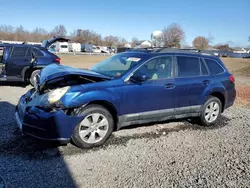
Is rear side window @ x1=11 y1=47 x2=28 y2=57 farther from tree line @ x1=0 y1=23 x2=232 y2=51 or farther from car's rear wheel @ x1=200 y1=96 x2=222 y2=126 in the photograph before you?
tree line @ x1=0 y1=23 x2=232 y2=51

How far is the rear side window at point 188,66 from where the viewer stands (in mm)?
4922

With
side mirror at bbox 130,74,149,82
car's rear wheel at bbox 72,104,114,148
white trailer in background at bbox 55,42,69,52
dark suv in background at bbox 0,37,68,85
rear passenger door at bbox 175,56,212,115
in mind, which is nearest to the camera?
car's rear wheel at bbox 72,104,114,148

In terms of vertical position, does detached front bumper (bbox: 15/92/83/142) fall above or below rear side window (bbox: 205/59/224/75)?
below

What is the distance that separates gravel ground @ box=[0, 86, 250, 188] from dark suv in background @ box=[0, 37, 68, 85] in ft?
13.7

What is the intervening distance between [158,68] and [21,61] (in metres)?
6.27

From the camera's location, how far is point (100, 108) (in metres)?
3.98

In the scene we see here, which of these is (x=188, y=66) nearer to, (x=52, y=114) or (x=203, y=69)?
(x=203, y=69)

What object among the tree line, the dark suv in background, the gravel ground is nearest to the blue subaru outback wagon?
the gravel ground

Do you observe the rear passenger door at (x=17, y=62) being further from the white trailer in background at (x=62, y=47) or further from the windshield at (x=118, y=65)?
the white trailer in background at (x=62, y=47)

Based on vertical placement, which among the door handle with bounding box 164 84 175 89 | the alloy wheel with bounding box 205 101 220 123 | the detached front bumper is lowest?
the alloy wheel with bounding box 205 101 220 123

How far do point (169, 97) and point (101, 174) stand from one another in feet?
7.14

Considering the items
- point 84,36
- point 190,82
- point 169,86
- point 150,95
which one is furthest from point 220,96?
point 84,36

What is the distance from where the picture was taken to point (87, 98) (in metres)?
3.79

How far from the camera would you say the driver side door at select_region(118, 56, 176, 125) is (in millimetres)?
4246
